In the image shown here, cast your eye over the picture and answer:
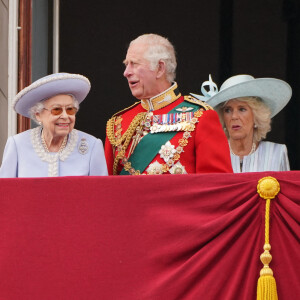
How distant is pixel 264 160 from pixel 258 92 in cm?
34

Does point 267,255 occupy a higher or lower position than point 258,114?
lower

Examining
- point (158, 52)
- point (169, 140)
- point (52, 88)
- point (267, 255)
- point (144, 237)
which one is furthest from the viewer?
point (158, 52)

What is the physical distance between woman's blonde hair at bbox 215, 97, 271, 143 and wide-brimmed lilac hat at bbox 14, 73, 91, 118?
1038mm

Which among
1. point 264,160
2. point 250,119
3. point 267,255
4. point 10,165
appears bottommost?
point 267,255

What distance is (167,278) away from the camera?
5246 millimetres

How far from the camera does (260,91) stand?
6672mm

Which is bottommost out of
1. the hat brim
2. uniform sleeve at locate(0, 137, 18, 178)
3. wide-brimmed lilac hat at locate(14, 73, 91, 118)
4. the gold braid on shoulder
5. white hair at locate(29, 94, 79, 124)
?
uniform sleeve at locate(0, 137, 18, 178)

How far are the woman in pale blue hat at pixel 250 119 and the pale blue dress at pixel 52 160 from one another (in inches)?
40.3

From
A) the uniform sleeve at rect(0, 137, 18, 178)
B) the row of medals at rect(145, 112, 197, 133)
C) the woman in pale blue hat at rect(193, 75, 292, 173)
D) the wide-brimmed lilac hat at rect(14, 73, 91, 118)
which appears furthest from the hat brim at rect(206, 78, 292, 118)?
the uniform sleeve at rect(0, 137, 18, 178)

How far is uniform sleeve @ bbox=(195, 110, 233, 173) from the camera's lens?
591 cm

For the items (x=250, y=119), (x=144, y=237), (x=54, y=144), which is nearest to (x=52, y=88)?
(x=54, y=144)

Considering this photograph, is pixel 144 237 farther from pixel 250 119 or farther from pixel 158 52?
pixel 250 119

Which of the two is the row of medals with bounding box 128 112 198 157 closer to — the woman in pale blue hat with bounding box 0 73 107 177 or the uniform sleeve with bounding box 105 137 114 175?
the uniform sleeve with bounding box 105 137 114 175

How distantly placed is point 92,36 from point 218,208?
9.66ft
